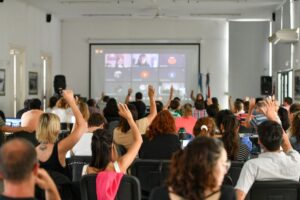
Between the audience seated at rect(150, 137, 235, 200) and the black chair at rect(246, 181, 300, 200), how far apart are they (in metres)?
1.38

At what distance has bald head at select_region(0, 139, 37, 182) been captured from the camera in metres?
2.14

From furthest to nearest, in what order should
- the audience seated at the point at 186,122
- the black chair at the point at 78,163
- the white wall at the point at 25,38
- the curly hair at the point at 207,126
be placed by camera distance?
the white wall at the point at 25,38, the audience seated at the point at 186,122, the curly hair at the point at 207,126, the black chair at the point at 78,163

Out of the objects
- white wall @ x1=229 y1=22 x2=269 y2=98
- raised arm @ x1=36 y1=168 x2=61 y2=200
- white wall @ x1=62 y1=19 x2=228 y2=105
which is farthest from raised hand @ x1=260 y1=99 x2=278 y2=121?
white wall @ x1=62 y1=19 x2=228 y2=105

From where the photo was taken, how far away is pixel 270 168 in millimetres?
3719

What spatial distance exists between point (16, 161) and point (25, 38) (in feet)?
47.1

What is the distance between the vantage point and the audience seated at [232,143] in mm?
5441

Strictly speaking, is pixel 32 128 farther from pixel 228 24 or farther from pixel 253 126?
pixel 228 24

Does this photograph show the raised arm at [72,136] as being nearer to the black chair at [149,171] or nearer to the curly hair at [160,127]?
the black chair at [149,171]

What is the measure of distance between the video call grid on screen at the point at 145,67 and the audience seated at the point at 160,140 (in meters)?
14.1

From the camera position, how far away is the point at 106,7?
17.2 m

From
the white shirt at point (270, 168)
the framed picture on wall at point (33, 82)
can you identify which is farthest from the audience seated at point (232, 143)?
the framed picture on wall at point (33, 82)

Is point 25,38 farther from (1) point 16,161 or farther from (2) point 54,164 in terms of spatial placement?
(1) point 16,161

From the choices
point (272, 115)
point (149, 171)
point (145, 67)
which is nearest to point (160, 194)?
point (272, 115)

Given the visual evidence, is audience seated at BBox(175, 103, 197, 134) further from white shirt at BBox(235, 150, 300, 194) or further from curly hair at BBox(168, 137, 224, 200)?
curly hair at BBox(168, 137, 224, 200)
